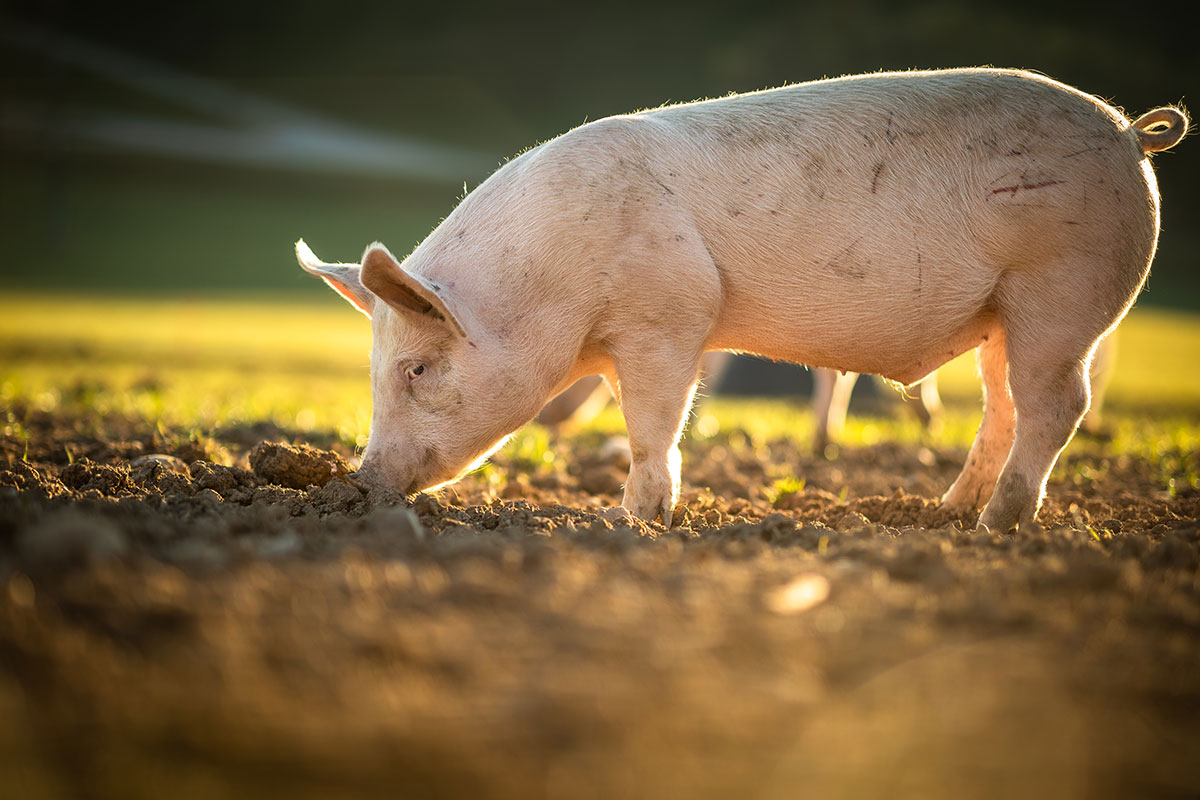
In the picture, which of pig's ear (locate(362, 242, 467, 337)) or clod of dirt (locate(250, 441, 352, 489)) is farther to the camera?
clod of dirt (locate(250, 441, 352, 489))

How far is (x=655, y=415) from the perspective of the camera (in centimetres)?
412

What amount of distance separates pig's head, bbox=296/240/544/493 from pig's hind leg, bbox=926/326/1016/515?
2085 mm

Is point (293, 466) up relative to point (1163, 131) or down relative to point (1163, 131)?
down

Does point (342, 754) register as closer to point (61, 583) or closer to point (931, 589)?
point (61, 583)

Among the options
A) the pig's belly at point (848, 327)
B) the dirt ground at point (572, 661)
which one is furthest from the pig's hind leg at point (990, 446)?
the dirt ground at point (572, 661)

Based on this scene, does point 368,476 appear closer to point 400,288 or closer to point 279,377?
point 400,288

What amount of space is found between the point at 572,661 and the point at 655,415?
2074mm

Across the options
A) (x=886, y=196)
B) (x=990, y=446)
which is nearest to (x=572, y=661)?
(x=886, y=196)

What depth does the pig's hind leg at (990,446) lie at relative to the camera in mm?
4844

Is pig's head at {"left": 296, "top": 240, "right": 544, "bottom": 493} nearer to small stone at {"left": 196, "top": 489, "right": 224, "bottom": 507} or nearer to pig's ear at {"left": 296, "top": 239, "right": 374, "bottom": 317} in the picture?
pig's ear at {"left": 296, "top": 239, "right": 374, "bottom": 317}

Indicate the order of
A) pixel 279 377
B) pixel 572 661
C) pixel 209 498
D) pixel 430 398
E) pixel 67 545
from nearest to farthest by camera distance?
pixel 572 661 → pixel 67 545 → pixel 209 498 → pixel 430 398 → pixel 279 377

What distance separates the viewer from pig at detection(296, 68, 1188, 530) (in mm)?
4031

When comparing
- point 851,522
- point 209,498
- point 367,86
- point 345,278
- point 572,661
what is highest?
point 367,86

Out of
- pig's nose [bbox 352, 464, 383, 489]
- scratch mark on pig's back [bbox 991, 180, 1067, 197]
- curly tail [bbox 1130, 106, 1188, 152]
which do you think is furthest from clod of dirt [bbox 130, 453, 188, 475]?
curly tail [bbox 1130, 106, 1188, 152]
